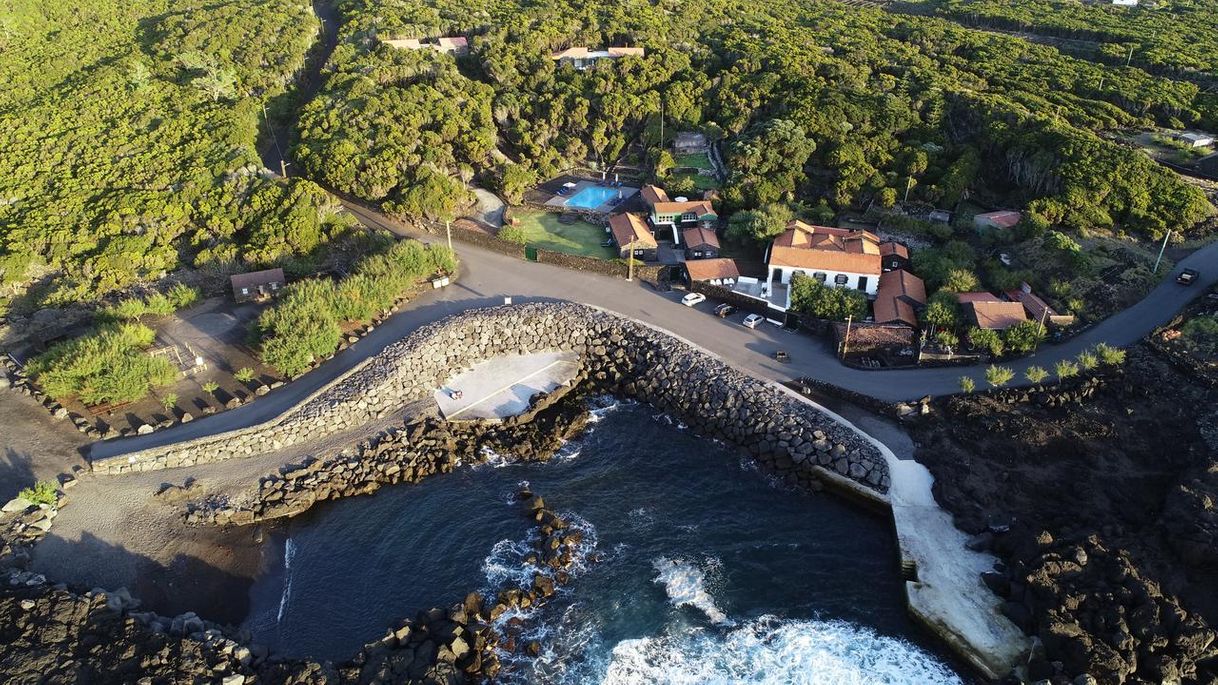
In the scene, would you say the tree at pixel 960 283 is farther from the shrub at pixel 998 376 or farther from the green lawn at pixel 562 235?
the green lawn at pixel 562 235

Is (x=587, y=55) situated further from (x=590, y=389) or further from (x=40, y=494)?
(x=40, y=494)

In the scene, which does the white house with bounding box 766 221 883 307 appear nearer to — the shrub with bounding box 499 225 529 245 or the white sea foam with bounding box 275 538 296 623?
the shrub with bounding box 499 225 529 245

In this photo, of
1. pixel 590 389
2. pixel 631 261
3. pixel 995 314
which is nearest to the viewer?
pixel 995 314

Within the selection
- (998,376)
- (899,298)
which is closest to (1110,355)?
(998,376)

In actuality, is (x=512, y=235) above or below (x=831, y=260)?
below

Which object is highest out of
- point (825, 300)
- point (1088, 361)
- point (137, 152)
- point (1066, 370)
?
point (137, 152)

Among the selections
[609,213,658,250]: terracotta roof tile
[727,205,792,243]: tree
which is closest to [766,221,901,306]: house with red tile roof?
[727,205,792,243]: tree
